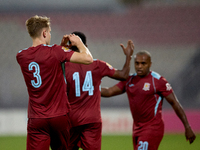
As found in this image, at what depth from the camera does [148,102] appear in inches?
191

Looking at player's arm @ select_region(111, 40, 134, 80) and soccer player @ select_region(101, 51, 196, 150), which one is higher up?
player's arm @ select_region(111, 40, 134, 80)

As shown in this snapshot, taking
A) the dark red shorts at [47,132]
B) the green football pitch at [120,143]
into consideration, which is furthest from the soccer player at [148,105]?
the green football pitch at [120,143]

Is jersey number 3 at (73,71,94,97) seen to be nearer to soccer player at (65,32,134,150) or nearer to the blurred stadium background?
soccer player at (65,32,134,150)

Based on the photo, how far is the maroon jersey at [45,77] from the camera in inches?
134

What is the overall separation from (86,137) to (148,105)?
1.05 meters

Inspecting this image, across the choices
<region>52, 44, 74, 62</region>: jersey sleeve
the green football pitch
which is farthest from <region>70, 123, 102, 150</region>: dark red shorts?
the green football pitch

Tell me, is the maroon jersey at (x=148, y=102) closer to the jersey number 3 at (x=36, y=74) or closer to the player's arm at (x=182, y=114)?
the player's arm at (x=182, y=114)

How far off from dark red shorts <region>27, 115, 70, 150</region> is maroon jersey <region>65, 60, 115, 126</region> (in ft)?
2.62

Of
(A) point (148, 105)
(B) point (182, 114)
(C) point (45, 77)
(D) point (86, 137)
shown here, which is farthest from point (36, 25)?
(B) point (182, 114)

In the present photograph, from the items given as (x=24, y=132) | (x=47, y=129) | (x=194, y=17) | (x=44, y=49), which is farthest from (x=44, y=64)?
(x=194, y=17)

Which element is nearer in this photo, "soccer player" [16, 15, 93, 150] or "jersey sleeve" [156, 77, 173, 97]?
"soccer player" [16, 15, 93, 150]

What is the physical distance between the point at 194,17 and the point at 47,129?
973 cm

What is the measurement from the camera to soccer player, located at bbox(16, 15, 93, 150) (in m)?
3.41

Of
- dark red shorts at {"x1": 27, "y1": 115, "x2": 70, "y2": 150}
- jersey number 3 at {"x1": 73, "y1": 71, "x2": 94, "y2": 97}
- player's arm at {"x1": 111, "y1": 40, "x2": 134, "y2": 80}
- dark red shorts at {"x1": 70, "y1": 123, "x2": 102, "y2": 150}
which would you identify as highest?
player's arm at {"x1": 111, "y1": 40, "x2": 134, "y2": 80}
